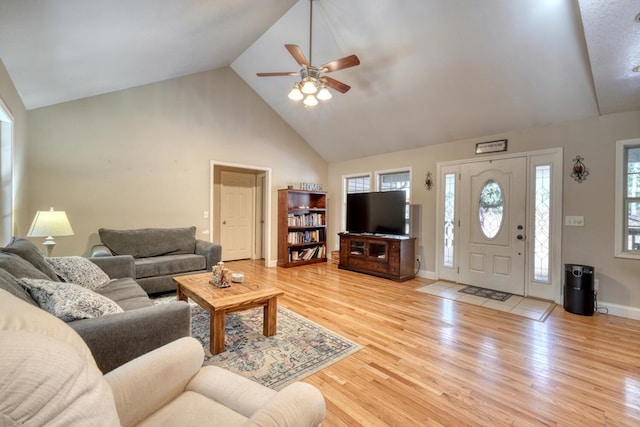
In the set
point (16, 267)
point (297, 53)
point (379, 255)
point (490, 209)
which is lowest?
point (379, 255)

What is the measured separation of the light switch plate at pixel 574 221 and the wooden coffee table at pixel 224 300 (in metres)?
3.77

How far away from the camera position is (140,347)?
1.56m

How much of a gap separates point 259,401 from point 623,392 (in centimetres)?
253

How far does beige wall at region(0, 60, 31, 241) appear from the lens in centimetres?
270

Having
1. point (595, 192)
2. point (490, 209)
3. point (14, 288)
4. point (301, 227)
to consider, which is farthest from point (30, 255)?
point (595, 192)

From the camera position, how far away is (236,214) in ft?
21.4

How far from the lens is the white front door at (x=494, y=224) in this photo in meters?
4.07

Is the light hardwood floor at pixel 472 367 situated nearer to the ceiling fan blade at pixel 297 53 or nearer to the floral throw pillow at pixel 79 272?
the floral throw pillow at pixel 79 272

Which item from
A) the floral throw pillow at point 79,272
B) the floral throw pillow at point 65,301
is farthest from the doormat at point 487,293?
the floral throw pillow at point 79,272

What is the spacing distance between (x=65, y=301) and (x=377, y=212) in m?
4.56

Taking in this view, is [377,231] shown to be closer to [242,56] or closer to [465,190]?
[465,190]

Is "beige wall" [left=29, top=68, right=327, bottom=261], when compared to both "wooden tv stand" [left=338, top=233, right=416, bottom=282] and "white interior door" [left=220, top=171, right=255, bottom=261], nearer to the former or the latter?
"white interior door" [left=220, top=171, right=255, bottom=261]

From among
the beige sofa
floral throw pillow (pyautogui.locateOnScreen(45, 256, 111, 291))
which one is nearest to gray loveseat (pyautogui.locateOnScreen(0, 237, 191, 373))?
floral throw pillow (pyautogui.locateOnScreen(45, 256, 111, 291))

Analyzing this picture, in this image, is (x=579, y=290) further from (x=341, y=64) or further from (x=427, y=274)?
(x=341, y=64)
